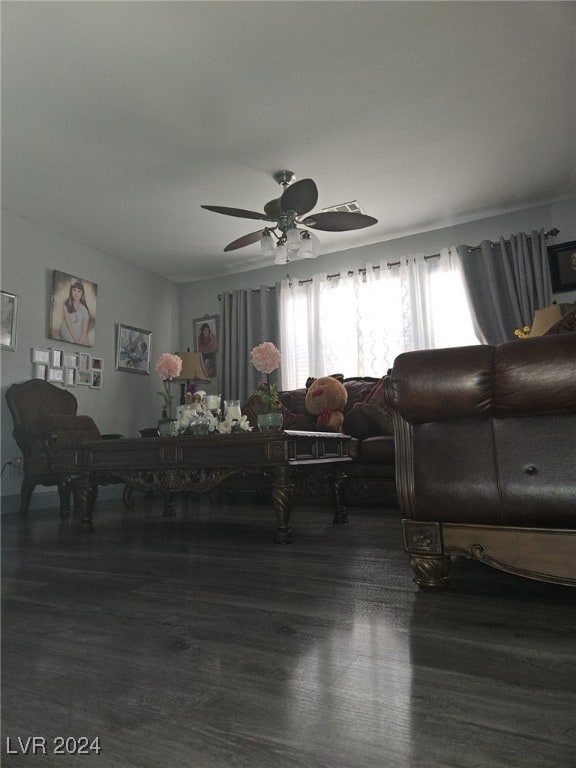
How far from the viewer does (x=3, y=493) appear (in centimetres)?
414

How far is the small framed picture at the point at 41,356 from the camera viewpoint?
4.53 metres

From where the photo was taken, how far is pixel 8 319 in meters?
4.35

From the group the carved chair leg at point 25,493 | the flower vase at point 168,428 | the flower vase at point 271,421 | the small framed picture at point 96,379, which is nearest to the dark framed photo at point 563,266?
the flower vase at point 271,421

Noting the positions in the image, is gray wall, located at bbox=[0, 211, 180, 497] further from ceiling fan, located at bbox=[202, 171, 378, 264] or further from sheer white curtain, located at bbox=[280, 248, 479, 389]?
ceiling fan, located at bbox=[202, 171, 378, 264]

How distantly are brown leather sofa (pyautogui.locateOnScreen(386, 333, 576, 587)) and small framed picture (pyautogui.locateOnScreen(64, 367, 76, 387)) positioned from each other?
414cm

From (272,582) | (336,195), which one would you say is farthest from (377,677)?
(336,195)

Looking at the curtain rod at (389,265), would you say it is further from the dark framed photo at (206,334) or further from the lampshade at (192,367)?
the lampshade at (192,367)

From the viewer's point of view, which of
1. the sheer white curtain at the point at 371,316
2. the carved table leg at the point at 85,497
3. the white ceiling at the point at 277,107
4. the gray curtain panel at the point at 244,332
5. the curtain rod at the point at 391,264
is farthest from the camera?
the gray curtain panel at the point at 244,332

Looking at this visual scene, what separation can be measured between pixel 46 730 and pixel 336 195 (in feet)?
13.9

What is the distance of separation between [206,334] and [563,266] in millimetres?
3966

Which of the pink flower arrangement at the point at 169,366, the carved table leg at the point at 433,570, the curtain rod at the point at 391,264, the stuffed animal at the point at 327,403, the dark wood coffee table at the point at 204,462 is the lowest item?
the carved table leg at the point at 433,570

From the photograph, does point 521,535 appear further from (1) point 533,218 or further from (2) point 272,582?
(1) point 533,218

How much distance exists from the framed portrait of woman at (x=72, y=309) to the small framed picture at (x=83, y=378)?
284 mm

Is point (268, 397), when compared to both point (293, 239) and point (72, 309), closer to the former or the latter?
point (293, 239)
